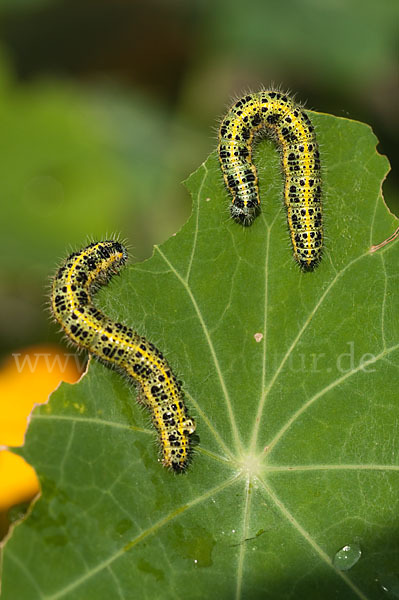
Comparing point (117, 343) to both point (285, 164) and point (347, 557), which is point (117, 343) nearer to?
point (285, 164)

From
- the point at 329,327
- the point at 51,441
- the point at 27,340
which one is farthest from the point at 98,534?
the point at 27,340

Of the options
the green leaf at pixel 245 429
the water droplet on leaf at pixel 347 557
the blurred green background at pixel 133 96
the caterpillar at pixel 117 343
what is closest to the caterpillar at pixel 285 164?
the green leaf at pixel 245 429

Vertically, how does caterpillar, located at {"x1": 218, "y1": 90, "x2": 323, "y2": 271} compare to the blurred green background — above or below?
below

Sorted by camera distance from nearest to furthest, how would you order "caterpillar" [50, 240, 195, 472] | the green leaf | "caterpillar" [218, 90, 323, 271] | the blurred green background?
the green leaf
"caterpillar" [50, 240, 195, 472]
"caterpillar" [218, 90, 323, 271]
the blurred green background

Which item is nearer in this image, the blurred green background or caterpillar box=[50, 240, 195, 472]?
caterpillar box=[50, 240, 195, 472]

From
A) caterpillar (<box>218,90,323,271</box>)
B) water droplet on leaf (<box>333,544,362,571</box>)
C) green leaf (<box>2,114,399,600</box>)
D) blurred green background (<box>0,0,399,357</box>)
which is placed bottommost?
water droplet on leaf (<box>333,544,362,571</box>)

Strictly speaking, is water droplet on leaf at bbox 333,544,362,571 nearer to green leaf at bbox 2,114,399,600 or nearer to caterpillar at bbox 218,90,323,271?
green leaf at bbox 2,114,399,600

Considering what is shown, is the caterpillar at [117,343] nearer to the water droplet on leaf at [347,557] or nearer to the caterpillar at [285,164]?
the caterpillar at [285,164]

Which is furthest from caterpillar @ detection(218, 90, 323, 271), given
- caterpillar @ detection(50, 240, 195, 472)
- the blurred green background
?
the blurred green background

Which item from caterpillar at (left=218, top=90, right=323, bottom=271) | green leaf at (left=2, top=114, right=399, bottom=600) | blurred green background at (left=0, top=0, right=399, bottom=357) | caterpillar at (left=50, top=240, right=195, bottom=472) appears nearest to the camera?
green leaf at (left=2, top=114, right=399, bottom=600)
